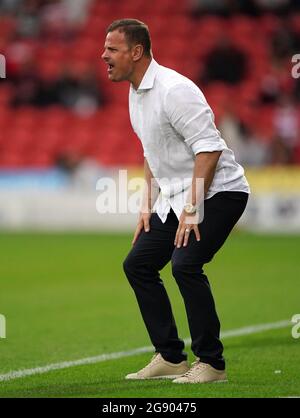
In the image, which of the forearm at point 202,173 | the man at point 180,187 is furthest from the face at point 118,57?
the forearm at point 202,173

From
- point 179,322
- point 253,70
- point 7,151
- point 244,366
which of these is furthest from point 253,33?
point 244,366

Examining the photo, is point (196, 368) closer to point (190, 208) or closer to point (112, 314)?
point (190, 208)

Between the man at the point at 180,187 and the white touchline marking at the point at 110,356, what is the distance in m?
0.74

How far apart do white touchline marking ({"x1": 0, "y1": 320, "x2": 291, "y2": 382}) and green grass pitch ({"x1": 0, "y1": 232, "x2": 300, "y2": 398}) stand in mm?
116

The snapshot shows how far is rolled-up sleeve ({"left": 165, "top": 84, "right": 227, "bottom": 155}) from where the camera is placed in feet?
21.3

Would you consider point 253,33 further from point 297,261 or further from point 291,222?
point 297,261

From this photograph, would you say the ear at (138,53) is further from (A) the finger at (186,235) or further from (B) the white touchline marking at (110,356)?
(B) the white touchline marking at (110,356)

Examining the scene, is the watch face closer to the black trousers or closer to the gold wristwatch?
the gold wristwatch

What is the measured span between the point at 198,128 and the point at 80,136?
60.7 ft

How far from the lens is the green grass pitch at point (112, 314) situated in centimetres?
667

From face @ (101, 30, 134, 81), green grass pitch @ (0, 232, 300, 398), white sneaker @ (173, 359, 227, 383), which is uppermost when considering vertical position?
face @ (101, 30, 134, 81)

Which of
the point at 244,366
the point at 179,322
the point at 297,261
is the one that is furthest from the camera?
the point at 297,261

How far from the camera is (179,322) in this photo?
9.93m

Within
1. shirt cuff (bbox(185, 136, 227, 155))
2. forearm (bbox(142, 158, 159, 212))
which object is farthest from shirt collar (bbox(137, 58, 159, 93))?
forearm (bbox(142, 158, 159, 212))
